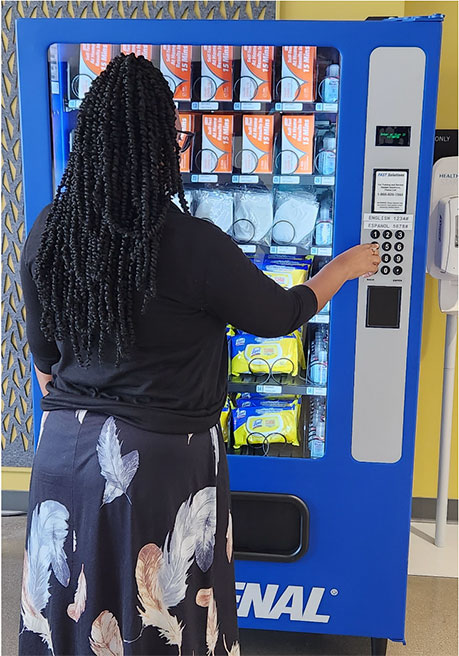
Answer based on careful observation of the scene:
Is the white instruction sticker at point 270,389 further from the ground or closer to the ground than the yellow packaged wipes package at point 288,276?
closer to the ground

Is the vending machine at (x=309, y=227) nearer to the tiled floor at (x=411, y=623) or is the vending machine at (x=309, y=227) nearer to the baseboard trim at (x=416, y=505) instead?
the tiled floor at (x=411, y=623)

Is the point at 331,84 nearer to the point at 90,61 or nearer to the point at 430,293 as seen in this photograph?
the point at 90,61

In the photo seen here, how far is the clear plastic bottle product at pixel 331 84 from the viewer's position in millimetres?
1969

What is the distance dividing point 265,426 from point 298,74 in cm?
112

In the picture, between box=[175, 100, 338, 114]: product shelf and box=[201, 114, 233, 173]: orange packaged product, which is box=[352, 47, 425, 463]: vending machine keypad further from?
box=[201, 114, 233, 173]: orange packaged product

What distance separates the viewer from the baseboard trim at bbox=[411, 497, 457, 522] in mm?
3250

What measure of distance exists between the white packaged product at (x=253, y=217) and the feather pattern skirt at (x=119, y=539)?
0.81 m

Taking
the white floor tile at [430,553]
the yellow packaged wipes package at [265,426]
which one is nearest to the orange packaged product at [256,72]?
the yellow packaged wipes package at [265,426]

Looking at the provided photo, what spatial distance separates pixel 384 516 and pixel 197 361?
1.00m

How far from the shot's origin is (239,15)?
2848mm

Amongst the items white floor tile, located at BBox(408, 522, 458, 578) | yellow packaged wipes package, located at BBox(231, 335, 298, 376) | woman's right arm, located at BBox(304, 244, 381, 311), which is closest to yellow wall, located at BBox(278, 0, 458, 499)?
white floor tile, located at BBox(408, 522, 458, 578)

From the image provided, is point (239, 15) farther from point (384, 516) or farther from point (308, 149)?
point (384, 516)

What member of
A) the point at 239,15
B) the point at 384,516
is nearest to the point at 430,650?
the point at 384,516

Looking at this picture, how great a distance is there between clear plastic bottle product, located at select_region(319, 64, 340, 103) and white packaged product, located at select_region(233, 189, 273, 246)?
0.36 m
